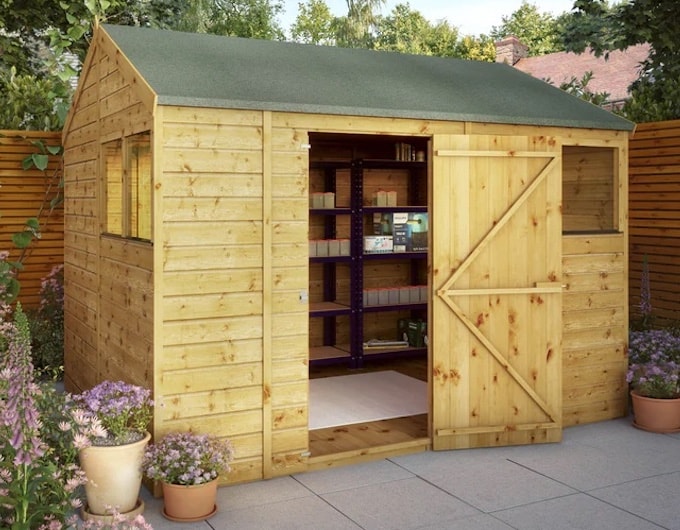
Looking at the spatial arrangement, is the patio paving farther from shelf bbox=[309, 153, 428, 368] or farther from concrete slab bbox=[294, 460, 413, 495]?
shelf bbox=[309, 153, 428, 368]

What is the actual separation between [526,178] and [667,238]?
10.9ft

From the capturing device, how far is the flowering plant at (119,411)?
15.5 feet

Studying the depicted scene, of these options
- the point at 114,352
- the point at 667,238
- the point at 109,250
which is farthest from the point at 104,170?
the point at 667,238

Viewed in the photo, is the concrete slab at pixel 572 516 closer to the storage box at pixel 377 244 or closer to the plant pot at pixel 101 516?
the plant pot at pixel 101 516

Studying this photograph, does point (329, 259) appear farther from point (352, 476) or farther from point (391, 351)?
point (352, 476)

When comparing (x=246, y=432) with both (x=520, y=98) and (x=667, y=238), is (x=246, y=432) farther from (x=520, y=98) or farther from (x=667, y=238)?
(x=667, y=238)

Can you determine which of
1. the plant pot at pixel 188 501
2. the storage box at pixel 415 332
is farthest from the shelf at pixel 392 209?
the plant pot at pixel 188 501

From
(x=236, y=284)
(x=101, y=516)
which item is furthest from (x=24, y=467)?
(x=236, y=284)

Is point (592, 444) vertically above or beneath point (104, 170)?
beneath

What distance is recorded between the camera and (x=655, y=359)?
6.77m

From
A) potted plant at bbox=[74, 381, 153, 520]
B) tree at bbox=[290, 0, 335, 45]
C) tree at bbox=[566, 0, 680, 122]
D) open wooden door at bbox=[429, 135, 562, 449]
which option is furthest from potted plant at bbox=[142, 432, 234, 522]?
tree at bbox=[290, 0, 335, 45]

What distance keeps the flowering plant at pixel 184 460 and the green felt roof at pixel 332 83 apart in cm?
199

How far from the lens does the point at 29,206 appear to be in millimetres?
8758

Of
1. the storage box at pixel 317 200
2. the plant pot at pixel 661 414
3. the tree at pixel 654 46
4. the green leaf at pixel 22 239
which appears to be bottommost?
the plant pot at pixel 661 414
